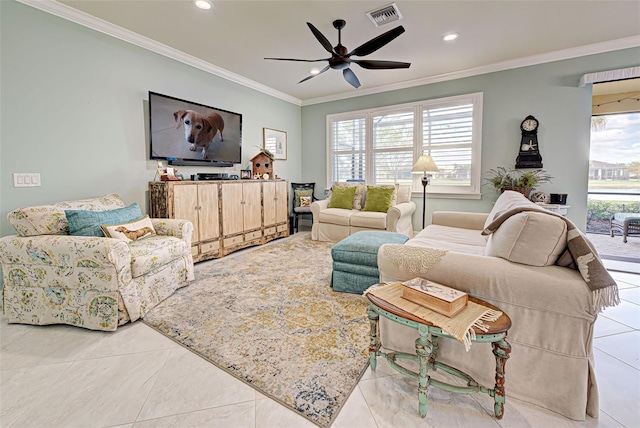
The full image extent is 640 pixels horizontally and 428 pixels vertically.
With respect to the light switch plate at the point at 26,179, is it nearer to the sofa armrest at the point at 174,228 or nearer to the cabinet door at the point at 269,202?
the sofa armrest at the point at 174,228

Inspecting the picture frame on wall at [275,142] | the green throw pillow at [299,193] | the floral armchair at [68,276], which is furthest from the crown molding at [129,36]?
the green throw pillow at [299,193]

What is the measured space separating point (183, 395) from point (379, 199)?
3713 millimetres

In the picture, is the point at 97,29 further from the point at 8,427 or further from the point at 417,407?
the point at 417,407

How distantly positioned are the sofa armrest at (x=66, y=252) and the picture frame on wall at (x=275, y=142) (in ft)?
11.5

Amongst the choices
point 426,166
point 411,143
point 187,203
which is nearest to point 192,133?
Answer: point 187,203

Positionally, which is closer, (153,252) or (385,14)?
(153,252)

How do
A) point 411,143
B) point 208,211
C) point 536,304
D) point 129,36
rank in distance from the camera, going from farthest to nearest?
point 411,143
point 208,211
point 129,36
point 536,304

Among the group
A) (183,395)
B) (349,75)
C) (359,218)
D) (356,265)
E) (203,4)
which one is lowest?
(183,395)

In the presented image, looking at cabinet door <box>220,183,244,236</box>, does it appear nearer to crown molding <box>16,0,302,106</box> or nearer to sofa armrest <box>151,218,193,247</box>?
sofa armrest <box>151,218,193,247</box>

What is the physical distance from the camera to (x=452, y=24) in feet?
9.78

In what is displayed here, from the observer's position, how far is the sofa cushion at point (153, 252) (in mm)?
2189

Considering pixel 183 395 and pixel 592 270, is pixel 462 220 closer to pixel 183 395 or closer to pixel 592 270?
pixel 592 270

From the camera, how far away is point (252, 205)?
14.1 feet

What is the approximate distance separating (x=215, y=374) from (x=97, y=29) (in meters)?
3.52
